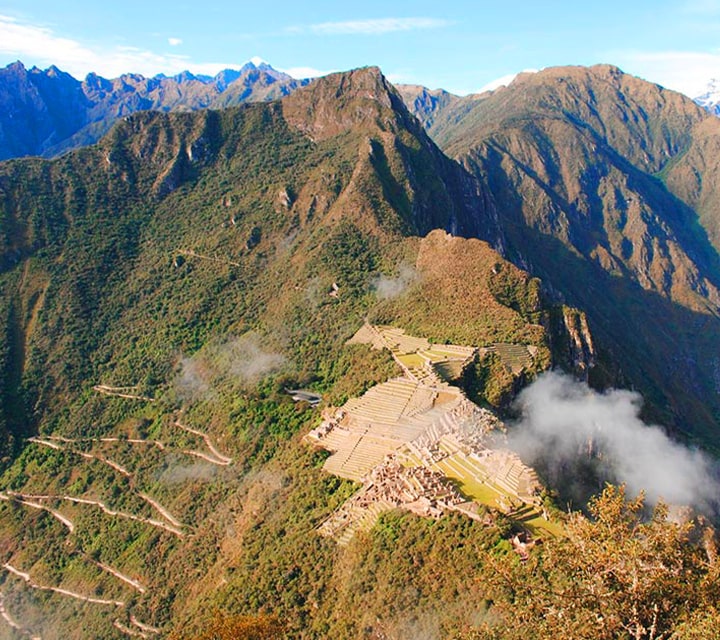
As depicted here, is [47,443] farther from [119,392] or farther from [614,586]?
[614,586]

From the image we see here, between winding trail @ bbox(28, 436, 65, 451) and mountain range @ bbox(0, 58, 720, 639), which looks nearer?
mountain range @ bbox(0, 58, 720, 639)

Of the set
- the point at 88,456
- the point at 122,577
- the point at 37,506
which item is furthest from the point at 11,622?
the point at 88,456

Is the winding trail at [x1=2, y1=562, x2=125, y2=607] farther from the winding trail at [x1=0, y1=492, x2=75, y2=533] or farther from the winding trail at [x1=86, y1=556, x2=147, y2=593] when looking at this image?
the winding trail at [x1=0, y1=492, x2=75, y2=533]

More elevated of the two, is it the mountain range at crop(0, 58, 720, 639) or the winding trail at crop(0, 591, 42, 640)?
the mountain range at crop(0, 58, 720, 639)

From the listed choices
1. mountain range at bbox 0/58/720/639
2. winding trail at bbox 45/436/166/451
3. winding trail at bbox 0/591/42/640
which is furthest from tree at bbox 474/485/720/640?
winding trail at bbox 45/436/166/451

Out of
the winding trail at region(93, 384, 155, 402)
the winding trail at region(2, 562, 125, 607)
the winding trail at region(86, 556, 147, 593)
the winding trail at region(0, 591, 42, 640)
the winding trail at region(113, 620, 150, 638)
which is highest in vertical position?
the winding trail at region(93, 384, 155, 402)

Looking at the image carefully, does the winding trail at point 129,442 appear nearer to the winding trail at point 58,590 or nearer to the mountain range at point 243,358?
the mountain range at point 243,358
